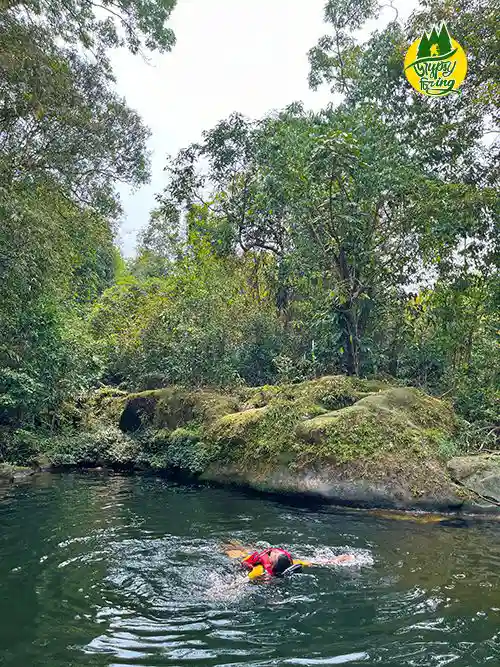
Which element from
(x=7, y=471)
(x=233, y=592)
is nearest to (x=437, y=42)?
(x=233, y=592)

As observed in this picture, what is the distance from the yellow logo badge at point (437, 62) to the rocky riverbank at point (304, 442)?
6095mm

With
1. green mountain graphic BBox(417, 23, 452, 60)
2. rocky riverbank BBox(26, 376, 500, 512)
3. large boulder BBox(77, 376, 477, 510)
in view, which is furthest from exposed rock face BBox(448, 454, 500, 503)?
green mountain graphic BBox(417, 23, 452, 60)

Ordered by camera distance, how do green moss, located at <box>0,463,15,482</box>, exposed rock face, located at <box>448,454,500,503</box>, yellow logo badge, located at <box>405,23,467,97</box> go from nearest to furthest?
1. exposed rock face, located at <box>448,454,500,503</box>
2. yellow logo badge, located at <box>405,23,467,97</box>
3. green moss, located at <box>0,463,15,482</box>

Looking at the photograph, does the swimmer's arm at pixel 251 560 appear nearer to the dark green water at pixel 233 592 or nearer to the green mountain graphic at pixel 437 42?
the dark green water at pixel 233 592

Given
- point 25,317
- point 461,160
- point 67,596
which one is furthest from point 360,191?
point 67,596

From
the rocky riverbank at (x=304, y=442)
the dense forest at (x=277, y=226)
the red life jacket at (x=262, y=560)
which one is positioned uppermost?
the dense forest at (x=277, y=226)

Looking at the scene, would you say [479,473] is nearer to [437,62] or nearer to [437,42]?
[437,62]

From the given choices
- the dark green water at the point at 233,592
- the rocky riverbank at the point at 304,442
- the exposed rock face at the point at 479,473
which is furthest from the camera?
the rocky riverbank at the point at 304,442

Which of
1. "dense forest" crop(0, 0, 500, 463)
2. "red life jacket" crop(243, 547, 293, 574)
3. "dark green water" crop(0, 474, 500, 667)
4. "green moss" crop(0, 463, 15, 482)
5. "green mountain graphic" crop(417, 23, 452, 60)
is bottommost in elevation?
"dark green water" crop(0, 474, 500, 667)

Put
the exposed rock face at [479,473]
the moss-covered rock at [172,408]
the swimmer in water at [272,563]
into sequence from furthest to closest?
the moss-covered rock at [172,408] < the exposed rock face at [479,473] < the swimmer in water at [272,563]

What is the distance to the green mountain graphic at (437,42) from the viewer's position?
1005 cm

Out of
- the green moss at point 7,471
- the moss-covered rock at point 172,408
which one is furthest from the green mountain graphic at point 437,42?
the green moss at point 7,471

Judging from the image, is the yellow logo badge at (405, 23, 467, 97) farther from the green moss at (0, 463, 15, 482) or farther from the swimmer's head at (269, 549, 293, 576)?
the green moss at (0, 463, 15, 482)

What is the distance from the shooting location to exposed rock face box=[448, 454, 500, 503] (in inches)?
320
